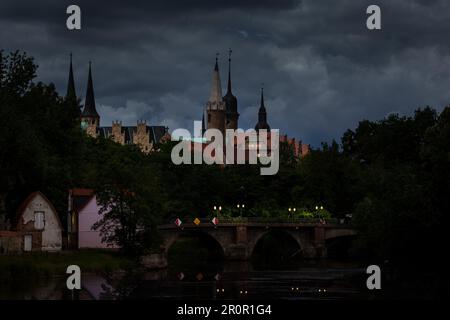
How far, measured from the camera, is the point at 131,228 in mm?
78688

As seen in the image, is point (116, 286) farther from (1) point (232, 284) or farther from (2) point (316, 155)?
(2) point (316, 155)

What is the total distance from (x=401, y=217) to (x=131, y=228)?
19657 mm

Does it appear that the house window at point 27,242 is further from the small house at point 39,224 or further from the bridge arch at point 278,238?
the bridge arch at point 278,238

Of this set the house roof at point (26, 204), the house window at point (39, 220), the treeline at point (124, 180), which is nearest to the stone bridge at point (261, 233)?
the treeline at point (124, 180)

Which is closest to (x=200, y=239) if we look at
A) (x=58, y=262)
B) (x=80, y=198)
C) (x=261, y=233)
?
(x=261, y=233)

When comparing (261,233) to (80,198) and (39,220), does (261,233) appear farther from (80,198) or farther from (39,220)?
(39,220)

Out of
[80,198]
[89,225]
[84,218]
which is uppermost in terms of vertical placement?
[80,198]

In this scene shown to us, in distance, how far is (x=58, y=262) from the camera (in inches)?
2685

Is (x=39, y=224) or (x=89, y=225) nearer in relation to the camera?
(x=39, y=224)

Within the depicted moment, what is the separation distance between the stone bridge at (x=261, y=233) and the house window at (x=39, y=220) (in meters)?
29.5

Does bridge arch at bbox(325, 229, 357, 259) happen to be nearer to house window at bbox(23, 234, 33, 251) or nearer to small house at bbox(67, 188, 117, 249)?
small house at bbox(67, 188, 117, 249)

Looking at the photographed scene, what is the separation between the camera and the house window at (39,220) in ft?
257

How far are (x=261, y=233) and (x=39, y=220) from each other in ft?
125
